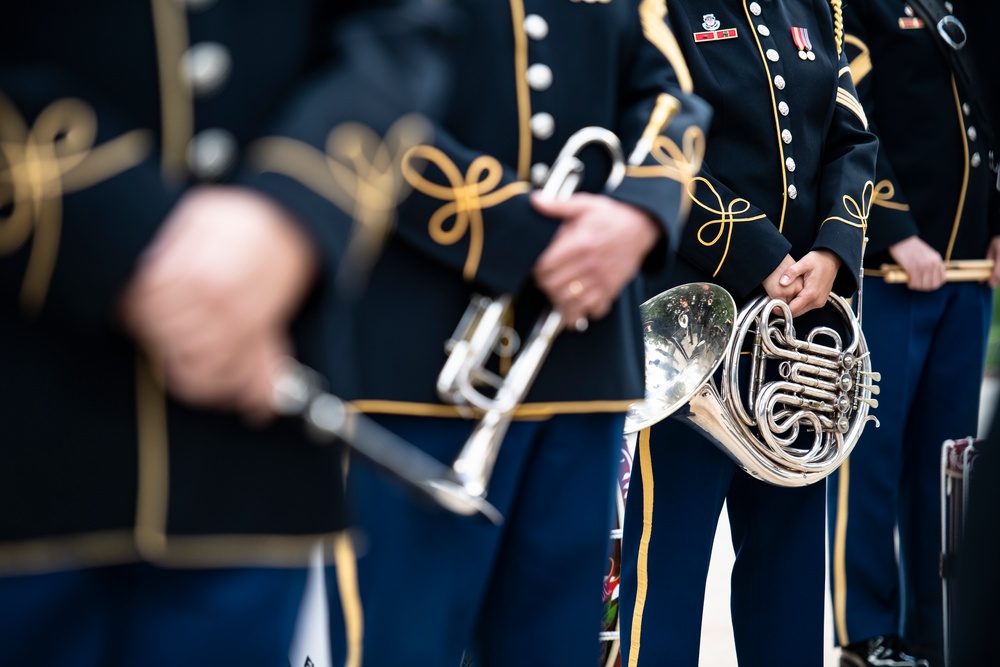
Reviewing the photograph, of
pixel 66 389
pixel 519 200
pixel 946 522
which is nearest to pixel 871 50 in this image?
pixel 946 522

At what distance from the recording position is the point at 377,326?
138 centimetres

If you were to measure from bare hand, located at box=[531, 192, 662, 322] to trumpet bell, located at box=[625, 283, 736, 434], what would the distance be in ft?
2.37

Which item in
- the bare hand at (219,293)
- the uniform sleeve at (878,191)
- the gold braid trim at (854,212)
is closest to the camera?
the bare hand at (219,293)

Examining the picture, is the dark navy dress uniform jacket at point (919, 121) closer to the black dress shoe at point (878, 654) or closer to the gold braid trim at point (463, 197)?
the black dress shoe at point (878, 654)

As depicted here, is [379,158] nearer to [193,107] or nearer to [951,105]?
[193,107]

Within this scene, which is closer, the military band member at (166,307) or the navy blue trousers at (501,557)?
the military band member at (166,307)

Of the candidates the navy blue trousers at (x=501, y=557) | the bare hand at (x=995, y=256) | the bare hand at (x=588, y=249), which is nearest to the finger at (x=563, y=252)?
the bare hand at (x=588, y=249)

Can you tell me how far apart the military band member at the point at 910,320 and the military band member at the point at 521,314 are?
57.3 inches

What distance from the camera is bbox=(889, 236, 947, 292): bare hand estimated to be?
2.80 meters

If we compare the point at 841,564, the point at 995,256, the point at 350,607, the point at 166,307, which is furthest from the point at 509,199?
the point at 995,256

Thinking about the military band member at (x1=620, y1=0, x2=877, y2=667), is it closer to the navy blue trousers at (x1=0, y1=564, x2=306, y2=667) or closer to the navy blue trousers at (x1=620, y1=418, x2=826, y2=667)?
the navy blue trousers at (x1=620, y1=418, x2=826, y2=667)

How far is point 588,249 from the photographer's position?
135cm

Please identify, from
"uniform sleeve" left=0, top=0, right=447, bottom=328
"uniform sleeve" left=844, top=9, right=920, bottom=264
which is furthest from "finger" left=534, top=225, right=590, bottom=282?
"uniform sleeve" left=844, top=9, right=920, bottom=264

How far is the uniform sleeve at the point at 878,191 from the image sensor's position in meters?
2.79
